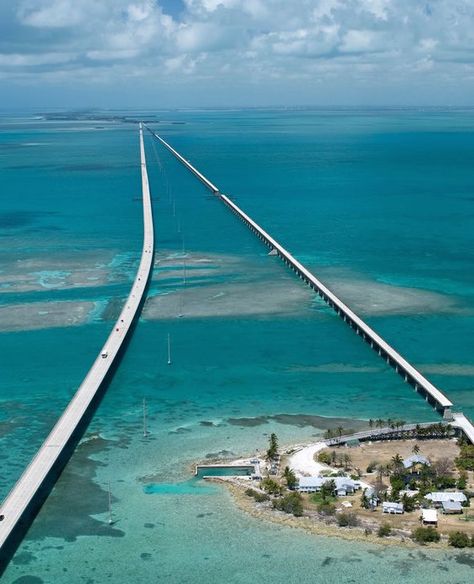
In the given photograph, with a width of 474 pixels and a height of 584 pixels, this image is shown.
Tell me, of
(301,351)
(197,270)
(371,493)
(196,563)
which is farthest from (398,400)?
(197,270)

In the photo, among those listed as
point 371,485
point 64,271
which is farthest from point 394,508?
point 64,271

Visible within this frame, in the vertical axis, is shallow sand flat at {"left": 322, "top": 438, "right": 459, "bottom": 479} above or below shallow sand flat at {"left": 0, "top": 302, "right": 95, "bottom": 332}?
below

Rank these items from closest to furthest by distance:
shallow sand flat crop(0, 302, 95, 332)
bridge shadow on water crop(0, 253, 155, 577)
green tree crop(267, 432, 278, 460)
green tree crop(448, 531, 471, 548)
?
green tree crop(448, 531, 471, 548) < bridge shadow on water crop(0, 253, 155, 577) < green tree crop(267, 432, 278, 460) < shallow sand flat crop(0, 302, 95, 332)

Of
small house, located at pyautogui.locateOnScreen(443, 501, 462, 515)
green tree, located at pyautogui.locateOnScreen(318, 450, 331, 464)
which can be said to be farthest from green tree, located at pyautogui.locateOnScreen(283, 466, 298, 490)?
small house, located at pyautogui.locateOnScreen(443, 501, 462, 515)

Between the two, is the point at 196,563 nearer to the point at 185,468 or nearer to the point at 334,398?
the point at 185,468

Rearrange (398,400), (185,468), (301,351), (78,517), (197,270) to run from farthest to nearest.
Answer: (197,270), (301,351), (398,400), (185,468), (78,517)

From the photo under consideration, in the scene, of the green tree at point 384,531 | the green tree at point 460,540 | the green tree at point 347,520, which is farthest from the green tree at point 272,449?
the green tree at point 460,540

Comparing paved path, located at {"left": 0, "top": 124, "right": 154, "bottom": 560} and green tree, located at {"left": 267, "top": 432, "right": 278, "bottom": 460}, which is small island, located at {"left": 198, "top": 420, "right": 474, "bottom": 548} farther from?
paved path, located at {"left": 0, "top": 124, "right": 154, "bottom": 560}
